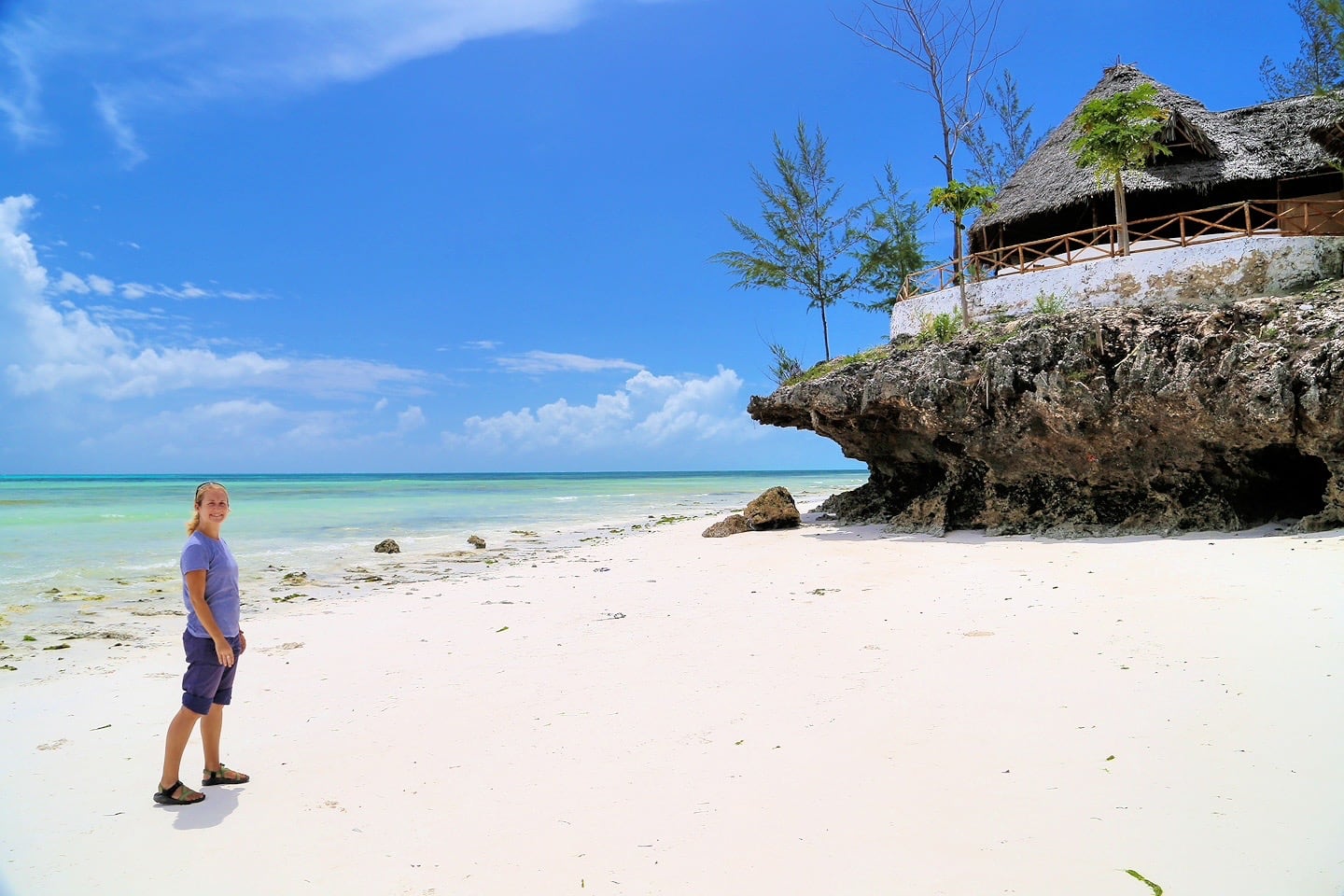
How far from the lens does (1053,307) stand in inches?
513

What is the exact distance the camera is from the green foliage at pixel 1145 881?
2386mm

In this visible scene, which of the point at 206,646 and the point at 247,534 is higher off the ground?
the point at 206,646

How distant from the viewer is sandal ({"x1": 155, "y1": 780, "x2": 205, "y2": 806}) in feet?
11.1

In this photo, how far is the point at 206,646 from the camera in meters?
3.55

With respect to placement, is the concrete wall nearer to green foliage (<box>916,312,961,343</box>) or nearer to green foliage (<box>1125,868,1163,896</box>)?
green foliage (<box>916,312,961,343</box>)

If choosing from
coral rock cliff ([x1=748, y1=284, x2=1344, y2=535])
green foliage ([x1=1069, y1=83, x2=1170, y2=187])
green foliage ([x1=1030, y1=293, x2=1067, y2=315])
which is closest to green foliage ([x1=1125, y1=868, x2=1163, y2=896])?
coral rock cliff ([x1=748, y1=284, x2=1344, y2=535])

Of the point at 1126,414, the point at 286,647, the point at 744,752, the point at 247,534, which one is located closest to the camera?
the point at 744,752

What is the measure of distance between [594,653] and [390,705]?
1.58m

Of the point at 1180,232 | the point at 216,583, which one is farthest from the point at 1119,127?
the point at 216,583

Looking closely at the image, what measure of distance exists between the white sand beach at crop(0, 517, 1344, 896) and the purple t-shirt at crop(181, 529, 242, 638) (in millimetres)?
812

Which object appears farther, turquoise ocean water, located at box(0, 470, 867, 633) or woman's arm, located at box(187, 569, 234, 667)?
turquoise ocean water, located at box(0, 470, 867, 633)

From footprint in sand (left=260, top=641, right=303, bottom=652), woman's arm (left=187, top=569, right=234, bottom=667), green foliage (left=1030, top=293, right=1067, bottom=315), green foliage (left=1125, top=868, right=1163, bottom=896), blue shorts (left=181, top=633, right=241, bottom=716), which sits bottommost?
footprint in sand (left=260, top=641, right=303, bottom=652)

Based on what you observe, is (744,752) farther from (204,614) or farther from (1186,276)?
(1186,276)

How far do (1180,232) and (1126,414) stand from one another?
599 centimetres
